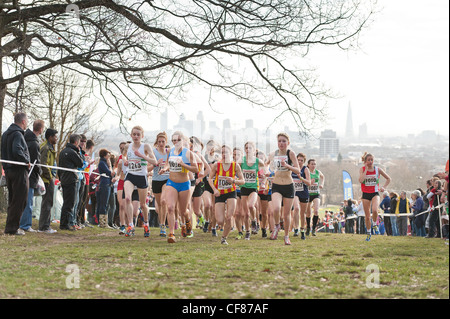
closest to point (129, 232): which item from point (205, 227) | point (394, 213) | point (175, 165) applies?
point (175, 165)

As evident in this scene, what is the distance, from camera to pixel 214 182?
14.7m

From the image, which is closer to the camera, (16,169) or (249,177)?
(16,169)

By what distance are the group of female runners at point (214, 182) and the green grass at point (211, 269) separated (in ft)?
3.19

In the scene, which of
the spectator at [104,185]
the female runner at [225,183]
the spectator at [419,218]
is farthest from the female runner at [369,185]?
the spectator at [104,185]

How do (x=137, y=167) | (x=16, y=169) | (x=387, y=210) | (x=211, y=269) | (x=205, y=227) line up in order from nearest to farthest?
(x=211, y=269)
(x=16, y=169)
(x=137, y=167)
(x=205, y=227)
(x=387, y=210)

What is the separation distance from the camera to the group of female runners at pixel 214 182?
42.0ft

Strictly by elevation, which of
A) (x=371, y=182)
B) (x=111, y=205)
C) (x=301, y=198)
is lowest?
(x=111, y=205)

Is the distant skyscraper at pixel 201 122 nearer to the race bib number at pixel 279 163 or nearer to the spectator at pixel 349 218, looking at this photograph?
the race bib number at pixel 279 163

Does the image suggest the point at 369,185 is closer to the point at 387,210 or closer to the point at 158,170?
the point at 158,170

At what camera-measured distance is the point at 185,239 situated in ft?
45.7

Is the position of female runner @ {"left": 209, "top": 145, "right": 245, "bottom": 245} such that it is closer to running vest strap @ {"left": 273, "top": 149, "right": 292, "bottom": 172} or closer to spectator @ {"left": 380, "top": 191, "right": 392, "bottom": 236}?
running vest strap @ {"left": 273, "top": 149, "right": 292, "bottom": 172}

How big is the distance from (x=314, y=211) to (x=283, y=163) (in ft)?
16.7

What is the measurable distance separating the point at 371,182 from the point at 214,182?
3942 millimetres
